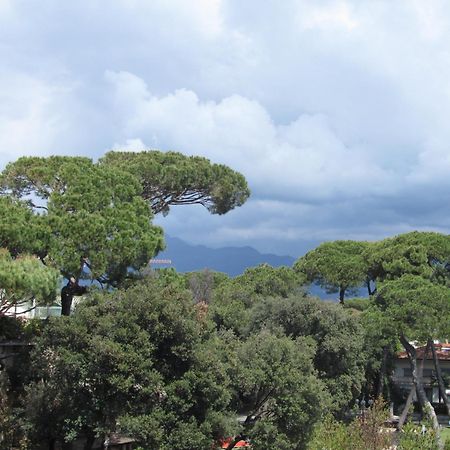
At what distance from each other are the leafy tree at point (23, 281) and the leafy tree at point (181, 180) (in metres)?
11.6

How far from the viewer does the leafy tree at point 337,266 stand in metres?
36.2

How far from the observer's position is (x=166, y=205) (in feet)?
95.6

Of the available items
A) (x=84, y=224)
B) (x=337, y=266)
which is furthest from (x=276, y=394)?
(x=337, y=266)

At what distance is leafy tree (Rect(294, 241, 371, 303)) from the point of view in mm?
36188

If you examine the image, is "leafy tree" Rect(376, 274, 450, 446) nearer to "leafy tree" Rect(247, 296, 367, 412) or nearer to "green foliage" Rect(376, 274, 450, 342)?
"green foliage" Rect(376, 274, 450, 342)

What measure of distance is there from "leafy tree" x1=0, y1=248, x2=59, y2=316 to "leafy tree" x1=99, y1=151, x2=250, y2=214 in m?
11.6

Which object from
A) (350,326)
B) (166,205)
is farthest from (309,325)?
(166,205)

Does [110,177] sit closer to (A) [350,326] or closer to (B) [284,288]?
(A) [350,326]

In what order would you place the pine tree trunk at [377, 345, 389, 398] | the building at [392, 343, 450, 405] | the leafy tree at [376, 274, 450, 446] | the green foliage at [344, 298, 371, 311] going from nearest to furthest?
the leafy tree at [376, 274, 450, 446], the pine tree trunk at [377, 345, 389, 398], the green foliage at [344, 298, 371, 311], the building at [392, 343, 450, 405]

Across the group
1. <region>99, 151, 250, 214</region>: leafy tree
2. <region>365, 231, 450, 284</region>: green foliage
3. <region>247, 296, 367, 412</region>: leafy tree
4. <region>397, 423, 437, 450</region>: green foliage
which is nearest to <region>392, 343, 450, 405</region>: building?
<region>365, 231, 450, 284</region>: green foliage

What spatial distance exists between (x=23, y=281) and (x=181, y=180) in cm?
1402

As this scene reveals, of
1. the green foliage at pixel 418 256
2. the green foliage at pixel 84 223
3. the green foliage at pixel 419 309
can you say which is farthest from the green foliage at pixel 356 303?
the green foliage at pixel 84 223

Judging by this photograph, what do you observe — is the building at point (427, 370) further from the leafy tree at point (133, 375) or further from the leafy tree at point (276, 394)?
the leafy tree at point (133, 375)

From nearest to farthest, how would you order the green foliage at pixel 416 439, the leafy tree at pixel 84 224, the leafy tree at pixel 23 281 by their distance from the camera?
Result: 1. the green foliage at pixel 416 439
2. the leafy tree at pixel 23 281
3. the leafy tree at pixel 84 224
